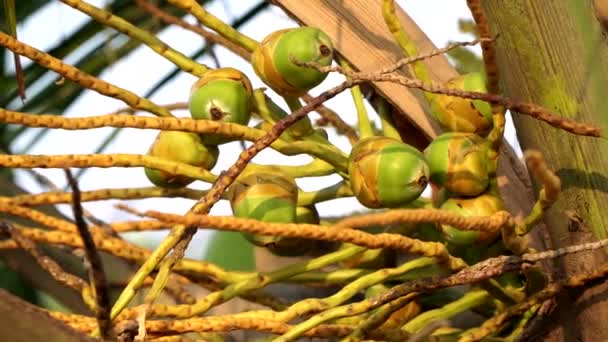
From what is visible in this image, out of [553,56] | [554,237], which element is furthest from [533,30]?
[554,237]

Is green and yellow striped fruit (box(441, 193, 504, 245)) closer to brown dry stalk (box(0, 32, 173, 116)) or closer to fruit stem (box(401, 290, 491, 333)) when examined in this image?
fruit stem (box(401, 290, 491, 333))

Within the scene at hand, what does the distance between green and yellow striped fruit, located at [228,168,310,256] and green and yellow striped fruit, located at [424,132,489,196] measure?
0.10 m

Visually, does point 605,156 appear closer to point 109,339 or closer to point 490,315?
point 490,315

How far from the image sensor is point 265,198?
2.12 ft

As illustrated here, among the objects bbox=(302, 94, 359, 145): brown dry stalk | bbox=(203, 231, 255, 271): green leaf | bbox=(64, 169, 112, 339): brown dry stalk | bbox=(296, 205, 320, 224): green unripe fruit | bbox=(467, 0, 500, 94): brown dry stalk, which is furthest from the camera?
bbox=(203, 231, 255, 271): green leaf

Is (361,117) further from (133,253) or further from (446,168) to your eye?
(133,253)

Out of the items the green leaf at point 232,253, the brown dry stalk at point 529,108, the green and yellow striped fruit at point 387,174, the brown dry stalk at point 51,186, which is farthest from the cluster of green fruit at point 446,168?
the green leaf at point 232,253

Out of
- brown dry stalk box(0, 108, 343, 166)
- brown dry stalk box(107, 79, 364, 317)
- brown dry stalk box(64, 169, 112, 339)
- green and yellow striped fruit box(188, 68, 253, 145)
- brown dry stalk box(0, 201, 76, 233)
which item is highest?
green and yellow striped fruit box(188, 68, 253, 145)

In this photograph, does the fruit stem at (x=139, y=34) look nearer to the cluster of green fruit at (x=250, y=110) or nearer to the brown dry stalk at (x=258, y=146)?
the cluster of green fruit at (x=250, y=110)

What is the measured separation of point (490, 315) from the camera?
2.49 feet

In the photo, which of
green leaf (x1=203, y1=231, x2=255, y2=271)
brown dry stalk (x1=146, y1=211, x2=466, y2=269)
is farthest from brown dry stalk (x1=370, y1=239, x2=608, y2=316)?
green leaf (x1=203, y1=231, x2=255, y2=271)

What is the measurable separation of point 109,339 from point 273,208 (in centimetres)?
24

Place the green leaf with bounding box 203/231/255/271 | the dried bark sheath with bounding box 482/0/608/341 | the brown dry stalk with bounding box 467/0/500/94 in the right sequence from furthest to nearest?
1. the green leaf with bounding box 203/231/255/271
2. the dried bark sheath with bounding box 482/0/608/341
3. the brown dry stalk with bounding box 467/0/500/94

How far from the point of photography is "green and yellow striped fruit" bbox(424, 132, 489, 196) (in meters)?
0.64
